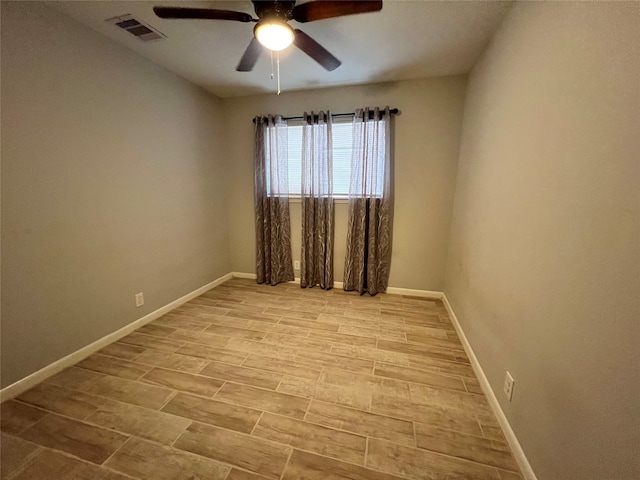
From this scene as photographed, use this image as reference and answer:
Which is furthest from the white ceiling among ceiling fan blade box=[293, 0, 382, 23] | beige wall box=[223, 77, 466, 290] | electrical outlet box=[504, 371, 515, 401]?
electrical outlet box=[504, 371, 515, 401]

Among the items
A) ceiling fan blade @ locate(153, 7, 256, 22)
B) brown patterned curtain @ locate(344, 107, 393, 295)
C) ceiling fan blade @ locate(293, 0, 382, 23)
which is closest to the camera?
ceiling fan blade @ locate(293, 0, 382, 23)

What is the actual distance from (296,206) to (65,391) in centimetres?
248

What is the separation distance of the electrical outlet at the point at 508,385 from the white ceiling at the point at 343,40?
2.19 metres

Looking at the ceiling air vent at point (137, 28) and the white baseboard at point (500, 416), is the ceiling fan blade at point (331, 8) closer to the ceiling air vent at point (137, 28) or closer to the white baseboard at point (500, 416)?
the ceiling air vent at point (137, 28)

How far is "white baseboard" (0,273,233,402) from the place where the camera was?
56.1 inches

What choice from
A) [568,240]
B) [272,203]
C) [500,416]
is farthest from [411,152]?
[500,416]

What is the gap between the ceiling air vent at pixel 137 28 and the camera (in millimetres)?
1622

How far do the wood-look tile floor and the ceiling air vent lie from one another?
239cm

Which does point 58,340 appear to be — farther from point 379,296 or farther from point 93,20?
point 379,296

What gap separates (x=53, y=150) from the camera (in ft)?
5.05

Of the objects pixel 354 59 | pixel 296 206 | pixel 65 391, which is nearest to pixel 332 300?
pixel 296 206

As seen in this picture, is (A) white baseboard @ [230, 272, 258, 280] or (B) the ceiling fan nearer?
(B) the ceiling fan

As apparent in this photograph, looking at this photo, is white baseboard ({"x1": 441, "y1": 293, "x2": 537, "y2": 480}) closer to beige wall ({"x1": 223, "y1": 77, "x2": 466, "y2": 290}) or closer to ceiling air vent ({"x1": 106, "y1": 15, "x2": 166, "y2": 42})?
beige wall ({"x1": 223, "y1": 77, "x2": 466, "y2": 290})

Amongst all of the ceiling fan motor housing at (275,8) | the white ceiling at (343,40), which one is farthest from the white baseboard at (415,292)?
the ceiling fan motor housing at (275,8)
